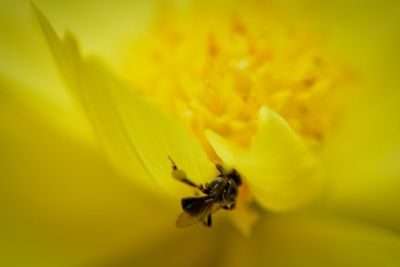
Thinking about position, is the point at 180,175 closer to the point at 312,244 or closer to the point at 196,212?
the point at 196,212

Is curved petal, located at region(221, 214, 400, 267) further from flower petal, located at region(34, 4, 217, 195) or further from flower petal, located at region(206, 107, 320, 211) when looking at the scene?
flower petal, located at region(34, 4, 217, 195)

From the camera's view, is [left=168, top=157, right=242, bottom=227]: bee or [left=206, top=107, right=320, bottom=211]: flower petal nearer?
[left=206, top=107, right=320, bottom=211]: flower petal

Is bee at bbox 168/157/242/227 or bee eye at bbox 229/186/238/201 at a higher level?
bee eye at bbox 229/186/238/201

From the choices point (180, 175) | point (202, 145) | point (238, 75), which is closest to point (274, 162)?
point (180, 175)

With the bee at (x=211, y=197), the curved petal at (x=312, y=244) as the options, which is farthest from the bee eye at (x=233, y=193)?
the curved petal at (x=312, y=244)

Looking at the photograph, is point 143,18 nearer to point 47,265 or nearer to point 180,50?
point 180,50

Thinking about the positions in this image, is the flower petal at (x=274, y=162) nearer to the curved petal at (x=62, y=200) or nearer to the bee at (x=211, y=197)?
the bee at (x=211, y=197)

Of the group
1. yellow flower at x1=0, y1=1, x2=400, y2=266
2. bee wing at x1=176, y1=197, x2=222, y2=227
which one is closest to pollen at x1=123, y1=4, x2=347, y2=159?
yellow flower at x1=0, y1=1, x2=400, y2=266

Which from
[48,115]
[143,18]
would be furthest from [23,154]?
[143,18]
